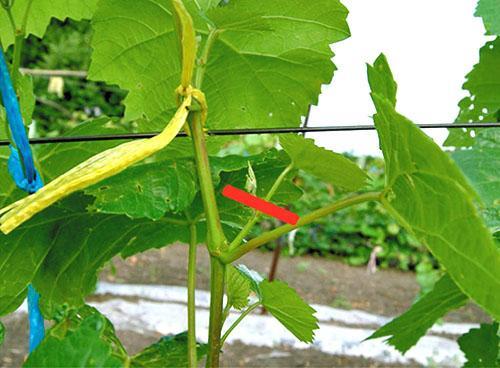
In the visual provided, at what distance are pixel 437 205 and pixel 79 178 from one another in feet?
0.50

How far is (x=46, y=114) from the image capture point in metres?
5.77

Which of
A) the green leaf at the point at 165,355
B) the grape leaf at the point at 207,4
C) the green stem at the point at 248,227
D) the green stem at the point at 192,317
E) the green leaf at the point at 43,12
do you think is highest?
the green leaf at the point at 43,12

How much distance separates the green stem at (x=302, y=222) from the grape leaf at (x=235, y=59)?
0.47ft

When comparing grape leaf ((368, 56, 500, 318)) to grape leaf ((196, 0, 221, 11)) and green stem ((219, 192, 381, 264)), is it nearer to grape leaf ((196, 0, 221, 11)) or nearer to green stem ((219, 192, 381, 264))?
green stem ((219, 192, 381, 264))

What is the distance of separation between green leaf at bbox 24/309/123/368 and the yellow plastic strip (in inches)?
2.1

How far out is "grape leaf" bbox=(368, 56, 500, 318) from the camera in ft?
1.06

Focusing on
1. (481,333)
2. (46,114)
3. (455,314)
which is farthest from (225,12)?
(46,114)

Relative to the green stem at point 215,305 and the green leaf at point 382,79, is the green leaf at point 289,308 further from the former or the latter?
the green leaf at point 382,79

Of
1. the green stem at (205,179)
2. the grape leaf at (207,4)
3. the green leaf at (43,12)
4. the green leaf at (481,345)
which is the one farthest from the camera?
the green leaf at (481,345)

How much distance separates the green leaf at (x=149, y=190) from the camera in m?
0.44

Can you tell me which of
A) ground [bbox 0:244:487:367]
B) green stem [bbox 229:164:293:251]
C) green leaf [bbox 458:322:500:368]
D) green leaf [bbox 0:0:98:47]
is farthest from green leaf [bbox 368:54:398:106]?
ground [bbox 0:244:487:367]

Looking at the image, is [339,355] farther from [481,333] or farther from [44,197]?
[44,197]

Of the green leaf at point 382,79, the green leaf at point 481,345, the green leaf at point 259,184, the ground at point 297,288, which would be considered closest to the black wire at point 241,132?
the green leaf at point 259,184

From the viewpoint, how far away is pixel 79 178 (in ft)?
1.11
